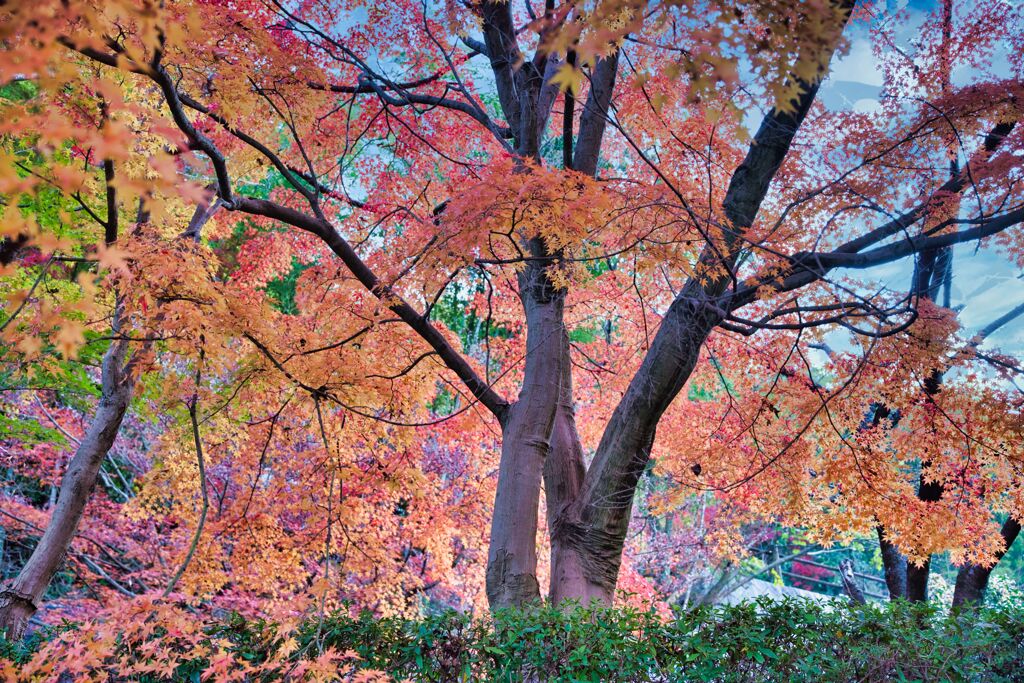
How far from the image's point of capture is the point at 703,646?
10.8ft

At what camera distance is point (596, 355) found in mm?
9742

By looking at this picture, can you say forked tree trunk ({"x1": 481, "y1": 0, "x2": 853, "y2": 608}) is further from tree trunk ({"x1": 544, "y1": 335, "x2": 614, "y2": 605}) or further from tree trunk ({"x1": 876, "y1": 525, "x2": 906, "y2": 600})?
tree trunk ({"x1": 876, "y1": 525, "x2": 906, "y2": 600})

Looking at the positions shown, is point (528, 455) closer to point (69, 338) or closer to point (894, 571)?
point (69, 338)

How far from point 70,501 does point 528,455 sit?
3499 mm

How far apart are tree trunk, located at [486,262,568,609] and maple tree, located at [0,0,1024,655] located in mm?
22

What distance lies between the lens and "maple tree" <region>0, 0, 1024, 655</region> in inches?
150

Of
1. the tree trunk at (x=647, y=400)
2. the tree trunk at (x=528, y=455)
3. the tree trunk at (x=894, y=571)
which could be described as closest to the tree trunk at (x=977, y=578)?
the tree trunk at (x=894, y=571)

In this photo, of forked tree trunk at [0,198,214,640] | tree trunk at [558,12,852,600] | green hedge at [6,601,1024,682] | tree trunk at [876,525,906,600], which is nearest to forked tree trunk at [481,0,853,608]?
tree trunk at [558,12,852,600]

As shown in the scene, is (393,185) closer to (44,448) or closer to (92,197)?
(92,197)

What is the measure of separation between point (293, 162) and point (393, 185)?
1209 mm

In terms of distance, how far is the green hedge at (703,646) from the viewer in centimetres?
328

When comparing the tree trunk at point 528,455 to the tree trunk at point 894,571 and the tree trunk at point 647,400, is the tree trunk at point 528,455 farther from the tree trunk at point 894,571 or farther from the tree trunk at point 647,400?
the tree trunk at point 894,571

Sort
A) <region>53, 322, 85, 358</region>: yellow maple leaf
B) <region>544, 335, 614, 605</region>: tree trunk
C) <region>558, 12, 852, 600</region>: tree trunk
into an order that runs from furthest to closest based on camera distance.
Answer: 1. <region>544, 335, 614, 605</region>: tree trunk
2. <region>558, 12, 852, 600</region>: tree trunk
3. <region>53, 322, 85, 358</region>: yellow maple leaf

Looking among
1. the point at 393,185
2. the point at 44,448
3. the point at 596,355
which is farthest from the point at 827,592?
the point at 44,448
